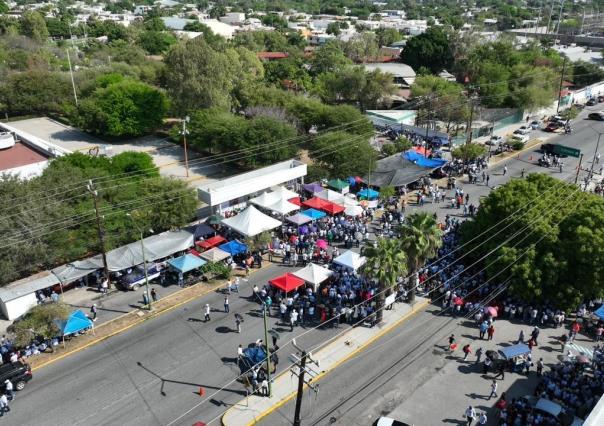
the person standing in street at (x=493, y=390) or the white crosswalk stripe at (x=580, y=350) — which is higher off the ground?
the white crosswalk stripe at (x=580, y=350)

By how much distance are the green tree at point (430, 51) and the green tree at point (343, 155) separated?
57.6 m

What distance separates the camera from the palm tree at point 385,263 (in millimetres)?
27578

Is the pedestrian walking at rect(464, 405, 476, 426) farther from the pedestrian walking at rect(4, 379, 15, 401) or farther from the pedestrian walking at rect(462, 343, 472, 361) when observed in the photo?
the pedestrian walking at rect(4, 379, 15, 401)

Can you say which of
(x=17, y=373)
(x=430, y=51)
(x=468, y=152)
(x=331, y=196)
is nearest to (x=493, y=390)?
(x=17, y=373)

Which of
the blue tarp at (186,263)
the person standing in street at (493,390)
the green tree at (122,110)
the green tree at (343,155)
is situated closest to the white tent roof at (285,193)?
the green tree at (343,155)

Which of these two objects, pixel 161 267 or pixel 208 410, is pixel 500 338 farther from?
pixel 161 267

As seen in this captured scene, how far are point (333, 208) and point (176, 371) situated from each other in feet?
65.5

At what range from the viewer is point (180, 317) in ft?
99.0

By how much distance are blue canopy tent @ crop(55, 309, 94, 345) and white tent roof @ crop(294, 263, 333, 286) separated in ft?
40.2

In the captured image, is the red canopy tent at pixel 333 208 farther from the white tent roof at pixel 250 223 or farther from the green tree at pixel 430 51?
the green tree at pixel 430 51

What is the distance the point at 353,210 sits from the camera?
41.8 meters

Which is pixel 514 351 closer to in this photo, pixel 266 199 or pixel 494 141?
pixel 266 199

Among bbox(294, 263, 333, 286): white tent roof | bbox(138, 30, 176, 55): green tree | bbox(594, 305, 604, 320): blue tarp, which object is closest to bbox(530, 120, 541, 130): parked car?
bbox(594, 305, 604, 320): blue tarp

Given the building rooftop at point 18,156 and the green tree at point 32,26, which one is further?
the green tree at point 32,26
